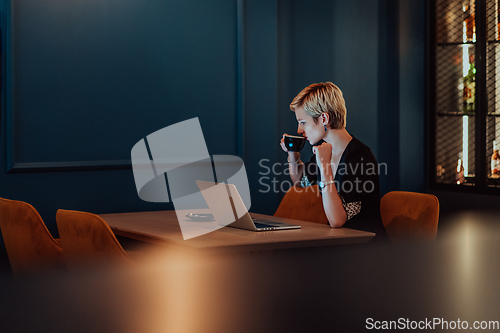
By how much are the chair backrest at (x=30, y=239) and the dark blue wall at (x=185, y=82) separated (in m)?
0.83

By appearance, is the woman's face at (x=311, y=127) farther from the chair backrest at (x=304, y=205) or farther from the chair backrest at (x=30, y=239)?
the chair backrest at (x=30, y=239)

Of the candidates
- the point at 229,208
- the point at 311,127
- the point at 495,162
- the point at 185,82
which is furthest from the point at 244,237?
the point at 495,162

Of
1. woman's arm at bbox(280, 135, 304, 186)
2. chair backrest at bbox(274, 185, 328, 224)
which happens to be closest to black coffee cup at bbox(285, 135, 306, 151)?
woman's arm at bbox(280, 135, 304, 186)

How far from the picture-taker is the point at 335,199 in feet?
6.38

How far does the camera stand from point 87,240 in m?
1.52

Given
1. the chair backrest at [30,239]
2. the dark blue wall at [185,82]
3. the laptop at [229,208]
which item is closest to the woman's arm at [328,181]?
the laptop at [229,208]

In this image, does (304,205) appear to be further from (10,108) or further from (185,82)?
(10,108)

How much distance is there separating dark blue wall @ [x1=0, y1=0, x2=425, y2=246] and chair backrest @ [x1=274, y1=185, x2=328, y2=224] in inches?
26.3

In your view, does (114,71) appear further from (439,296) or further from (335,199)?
(439,296)

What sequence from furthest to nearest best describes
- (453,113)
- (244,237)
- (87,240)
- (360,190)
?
(453,113) < (360,190) < (244,237) < (87,240)

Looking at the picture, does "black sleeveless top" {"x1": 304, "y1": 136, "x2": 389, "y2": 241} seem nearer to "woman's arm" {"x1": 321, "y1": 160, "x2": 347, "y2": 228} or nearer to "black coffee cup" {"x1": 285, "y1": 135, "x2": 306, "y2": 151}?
"woman's arm" {"x1": 321, "y1": 160, "x2": 347, "y2": 228}

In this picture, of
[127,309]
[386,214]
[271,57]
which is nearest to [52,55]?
[271,57]

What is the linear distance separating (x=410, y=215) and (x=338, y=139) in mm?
443

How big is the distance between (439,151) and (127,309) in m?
3.52
